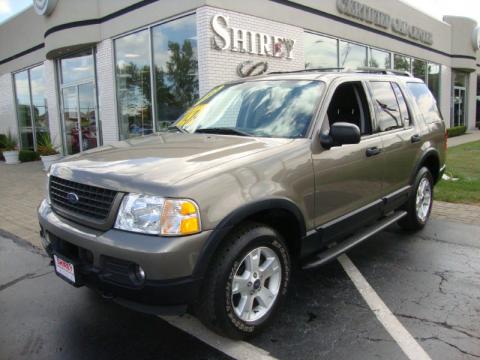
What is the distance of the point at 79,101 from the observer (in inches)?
539

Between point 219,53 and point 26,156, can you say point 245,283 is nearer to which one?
point 219,53

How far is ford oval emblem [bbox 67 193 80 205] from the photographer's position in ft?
9.85

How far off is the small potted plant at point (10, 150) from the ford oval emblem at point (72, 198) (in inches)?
553

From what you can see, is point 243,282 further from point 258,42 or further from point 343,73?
point 258,42

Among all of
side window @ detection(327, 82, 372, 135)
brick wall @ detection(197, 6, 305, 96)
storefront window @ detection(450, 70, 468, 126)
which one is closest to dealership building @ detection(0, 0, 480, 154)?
brick wall @ detection(197, 6, 305, 96)

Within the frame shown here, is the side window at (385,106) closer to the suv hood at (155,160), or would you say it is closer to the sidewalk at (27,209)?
the suv hood at (155,160)

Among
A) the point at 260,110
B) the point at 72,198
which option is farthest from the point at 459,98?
the point at 72,198

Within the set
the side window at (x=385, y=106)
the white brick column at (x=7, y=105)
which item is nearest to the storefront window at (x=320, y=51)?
the side window at (x=385, y=106)

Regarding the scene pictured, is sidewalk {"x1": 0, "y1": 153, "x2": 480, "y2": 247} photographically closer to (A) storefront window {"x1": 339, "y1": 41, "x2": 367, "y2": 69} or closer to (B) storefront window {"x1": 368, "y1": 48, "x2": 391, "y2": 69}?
(A) storefront window {"x1": 339, "y1": 41, "x2": 367, "y2": 69}

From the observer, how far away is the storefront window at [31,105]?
53.1ft

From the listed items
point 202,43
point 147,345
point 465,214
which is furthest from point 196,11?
point 147,345

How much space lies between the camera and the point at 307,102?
12.2ft

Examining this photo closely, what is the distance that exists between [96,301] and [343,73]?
3.08 m

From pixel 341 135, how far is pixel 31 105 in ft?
53.9
